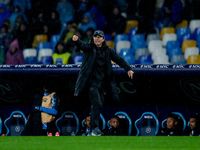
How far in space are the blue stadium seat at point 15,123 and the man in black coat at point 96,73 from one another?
3371 millimetres

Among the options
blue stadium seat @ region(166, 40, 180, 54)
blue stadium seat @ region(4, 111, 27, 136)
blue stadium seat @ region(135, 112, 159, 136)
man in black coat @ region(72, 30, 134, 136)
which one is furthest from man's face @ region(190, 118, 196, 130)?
blue stadium seat @ region(4, 111, 27, 136)

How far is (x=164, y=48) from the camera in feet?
42.5

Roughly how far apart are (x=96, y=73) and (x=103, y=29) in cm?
672

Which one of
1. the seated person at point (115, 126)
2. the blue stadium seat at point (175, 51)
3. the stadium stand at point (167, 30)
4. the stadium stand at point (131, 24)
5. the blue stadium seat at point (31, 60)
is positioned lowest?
the seated person at point (115, 126)

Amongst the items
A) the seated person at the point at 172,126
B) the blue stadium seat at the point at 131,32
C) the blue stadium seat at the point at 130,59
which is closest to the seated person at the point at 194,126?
the seated person at the point at 172,126

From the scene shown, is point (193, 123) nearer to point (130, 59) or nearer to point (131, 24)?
point (130, 59)

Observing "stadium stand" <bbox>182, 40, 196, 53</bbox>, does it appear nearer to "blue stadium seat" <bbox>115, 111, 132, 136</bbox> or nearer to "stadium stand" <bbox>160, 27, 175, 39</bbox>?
"stadium stand" <bbox>160, 27, 175, 39</bbox>

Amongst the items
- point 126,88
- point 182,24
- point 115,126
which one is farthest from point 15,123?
point 182,24

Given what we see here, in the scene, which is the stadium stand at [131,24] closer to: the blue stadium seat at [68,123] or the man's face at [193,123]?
the blue stadium seat at [68,123]

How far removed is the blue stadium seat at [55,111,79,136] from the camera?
34.9 feet

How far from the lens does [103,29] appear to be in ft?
47.6

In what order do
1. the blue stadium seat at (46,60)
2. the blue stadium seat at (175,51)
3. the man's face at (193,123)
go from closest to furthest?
the man's face at (193,123)
the blue stadium seat at (175,51)
the blue stadium seat at (46,60)

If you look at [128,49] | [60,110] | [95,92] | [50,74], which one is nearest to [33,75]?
[50,74]

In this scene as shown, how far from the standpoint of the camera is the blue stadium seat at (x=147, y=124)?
1038 cm
